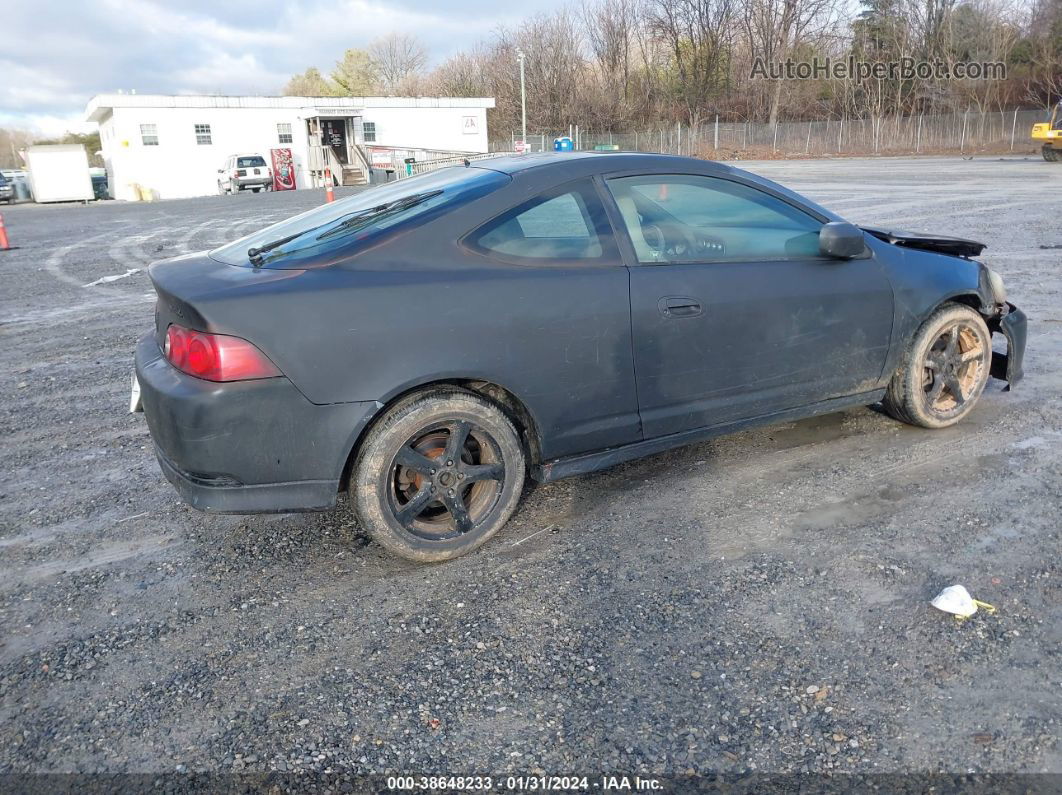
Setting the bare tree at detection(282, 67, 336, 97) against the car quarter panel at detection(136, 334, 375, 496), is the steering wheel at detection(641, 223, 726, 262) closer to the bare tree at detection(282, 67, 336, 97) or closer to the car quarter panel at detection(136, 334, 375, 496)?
the car quarter panel at detection(136, 334, 375, 496)

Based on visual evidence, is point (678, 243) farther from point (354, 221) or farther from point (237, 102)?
point (237, 102)

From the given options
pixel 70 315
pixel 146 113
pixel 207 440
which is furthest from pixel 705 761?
pixel 146 113

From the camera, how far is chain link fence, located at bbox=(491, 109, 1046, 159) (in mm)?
45594

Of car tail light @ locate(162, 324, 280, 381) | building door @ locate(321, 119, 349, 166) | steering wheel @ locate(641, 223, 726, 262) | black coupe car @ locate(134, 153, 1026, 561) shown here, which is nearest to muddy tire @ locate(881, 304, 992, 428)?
black coupe car @ locate(134, 153, 1026, 561)

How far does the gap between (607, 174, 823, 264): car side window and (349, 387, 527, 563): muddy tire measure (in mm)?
1045

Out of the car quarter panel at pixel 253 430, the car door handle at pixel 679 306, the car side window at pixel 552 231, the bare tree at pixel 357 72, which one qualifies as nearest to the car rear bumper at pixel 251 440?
the car quarter panel at pixel 253 430

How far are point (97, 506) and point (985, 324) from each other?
4.81 metres

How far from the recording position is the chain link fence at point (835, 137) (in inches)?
1795

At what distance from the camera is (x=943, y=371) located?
14.5 ft

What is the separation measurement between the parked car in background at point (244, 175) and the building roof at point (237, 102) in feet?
11.7

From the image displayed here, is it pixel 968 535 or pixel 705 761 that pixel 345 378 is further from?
pixel 968 535

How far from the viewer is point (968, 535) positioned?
3.36 meters

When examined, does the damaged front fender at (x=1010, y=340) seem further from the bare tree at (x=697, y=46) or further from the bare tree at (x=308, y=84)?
the bare tree at (x=308, y=84)

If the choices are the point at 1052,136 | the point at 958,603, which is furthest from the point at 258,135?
the point at 958,603
